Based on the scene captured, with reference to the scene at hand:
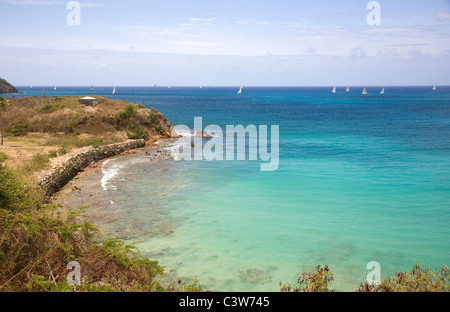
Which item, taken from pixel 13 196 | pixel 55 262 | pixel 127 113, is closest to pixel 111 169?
pixel 13 196

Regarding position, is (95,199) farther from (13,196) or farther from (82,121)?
(82,121)

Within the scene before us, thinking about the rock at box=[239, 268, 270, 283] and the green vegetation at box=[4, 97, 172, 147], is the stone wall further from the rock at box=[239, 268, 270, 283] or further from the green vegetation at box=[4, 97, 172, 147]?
the rock at box=[239, 268, 270, 283]

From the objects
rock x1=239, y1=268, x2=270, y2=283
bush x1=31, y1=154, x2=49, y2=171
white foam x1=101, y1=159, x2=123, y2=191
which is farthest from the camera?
white foam x1=101, y1=159, x2=123, y2=191

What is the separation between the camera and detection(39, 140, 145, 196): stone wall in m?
23.1

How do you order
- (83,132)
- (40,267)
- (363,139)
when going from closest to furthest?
(40,267), (83,132), (363,139)

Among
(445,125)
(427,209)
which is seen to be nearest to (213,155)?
(427,209)

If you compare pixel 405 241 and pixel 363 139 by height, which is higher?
pixel 363 139

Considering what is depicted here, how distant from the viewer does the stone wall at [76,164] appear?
76.0ft

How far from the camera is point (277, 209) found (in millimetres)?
21734

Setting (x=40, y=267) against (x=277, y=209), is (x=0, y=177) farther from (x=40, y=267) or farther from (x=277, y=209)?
(x=277, y=209)

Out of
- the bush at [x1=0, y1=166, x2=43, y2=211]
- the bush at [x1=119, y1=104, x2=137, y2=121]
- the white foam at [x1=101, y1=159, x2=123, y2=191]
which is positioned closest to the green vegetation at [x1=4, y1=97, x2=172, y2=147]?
the bush at [x1=119, y1=104, x2=137, y2=121]
